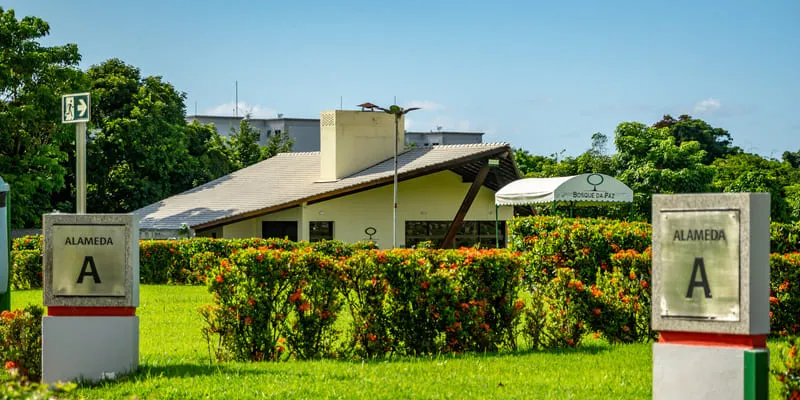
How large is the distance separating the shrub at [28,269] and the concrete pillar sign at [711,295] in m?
20.4

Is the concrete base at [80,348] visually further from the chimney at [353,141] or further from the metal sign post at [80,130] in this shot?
the chimney at [353,141]

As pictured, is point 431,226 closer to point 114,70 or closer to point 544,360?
point 114,70

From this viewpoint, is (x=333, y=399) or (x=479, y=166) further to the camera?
(x=479, y=166)

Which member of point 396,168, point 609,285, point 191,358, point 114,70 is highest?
point 114,70

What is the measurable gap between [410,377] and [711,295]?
3.05 metres

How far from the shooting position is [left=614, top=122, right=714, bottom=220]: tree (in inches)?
1880

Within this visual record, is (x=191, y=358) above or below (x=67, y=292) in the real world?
below

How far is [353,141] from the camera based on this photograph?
35.8 m

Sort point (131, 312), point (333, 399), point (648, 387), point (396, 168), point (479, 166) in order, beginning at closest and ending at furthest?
point (333, 399) < point (648, 387) < point (131, 312) < point (396, 168) < point (479, 166)

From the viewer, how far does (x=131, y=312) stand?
8.71 meters

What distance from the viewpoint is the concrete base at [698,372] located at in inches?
242

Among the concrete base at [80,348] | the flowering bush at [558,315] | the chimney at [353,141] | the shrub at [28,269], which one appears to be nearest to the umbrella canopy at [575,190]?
the chimney at [353,141]

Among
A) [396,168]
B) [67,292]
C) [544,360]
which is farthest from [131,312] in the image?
[396,168]

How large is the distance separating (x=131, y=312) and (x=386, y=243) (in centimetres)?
2686
